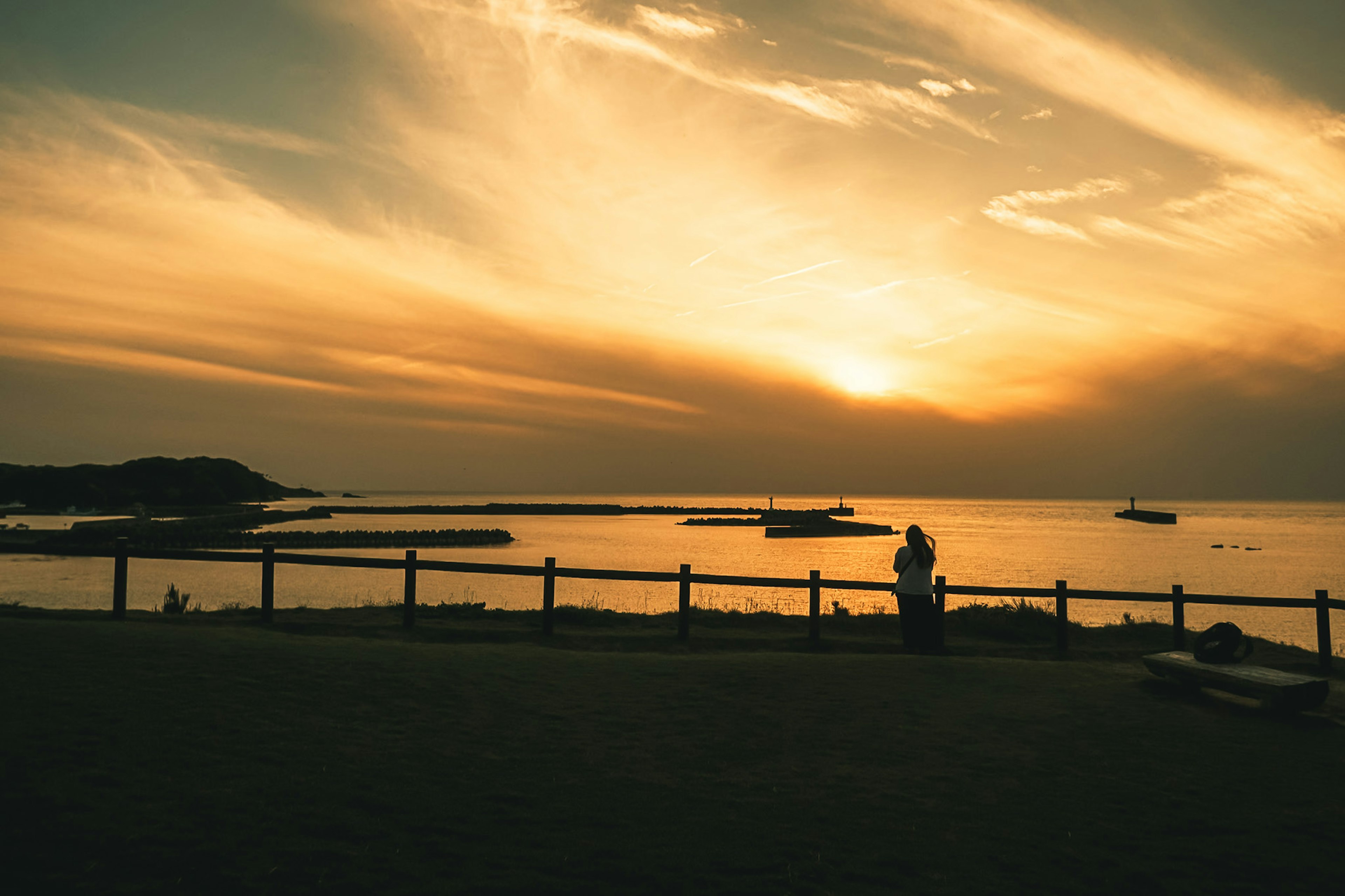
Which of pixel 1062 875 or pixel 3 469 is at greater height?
pixel 3 469

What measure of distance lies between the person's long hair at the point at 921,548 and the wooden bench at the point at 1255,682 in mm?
3469

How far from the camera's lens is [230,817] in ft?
18.5

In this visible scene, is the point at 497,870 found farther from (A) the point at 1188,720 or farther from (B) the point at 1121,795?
(A) the point at 1188,720

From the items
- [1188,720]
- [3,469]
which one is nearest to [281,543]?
[1188,720]

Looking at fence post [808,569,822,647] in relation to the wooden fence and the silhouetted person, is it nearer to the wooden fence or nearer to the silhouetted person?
the wooden fence

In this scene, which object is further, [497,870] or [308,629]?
[308,629]

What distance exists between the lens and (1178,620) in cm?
1396

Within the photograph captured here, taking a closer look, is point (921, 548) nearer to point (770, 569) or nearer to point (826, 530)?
point (770, 569)

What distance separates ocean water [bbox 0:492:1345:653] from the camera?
29734 millimetres

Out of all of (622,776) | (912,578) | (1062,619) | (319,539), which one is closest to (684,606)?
(912,578)

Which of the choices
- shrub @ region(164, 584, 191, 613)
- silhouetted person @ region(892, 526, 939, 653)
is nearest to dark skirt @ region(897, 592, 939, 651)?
silhouetted person @ region(892, 526, 939, 653)

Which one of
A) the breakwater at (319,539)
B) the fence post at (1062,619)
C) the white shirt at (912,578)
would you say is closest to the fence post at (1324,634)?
the fence post at (1062,619)

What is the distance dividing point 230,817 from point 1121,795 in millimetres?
6670

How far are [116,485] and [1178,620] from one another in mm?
182799
